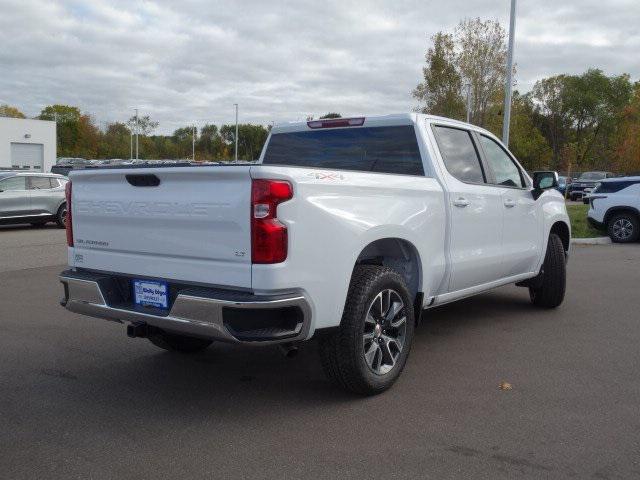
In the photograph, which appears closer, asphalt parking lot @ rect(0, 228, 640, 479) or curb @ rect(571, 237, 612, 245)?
asphalt parking lot @ rect(0, 228, 640, 479)

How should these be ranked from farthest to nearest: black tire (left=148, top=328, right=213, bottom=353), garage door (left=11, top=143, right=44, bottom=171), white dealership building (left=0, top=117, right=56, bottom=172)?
garage door (left=11, top=143, right=44, bottom=171), white dealership building (left=0, top=117, right=56, bottom=172), black tire (left=148, top=328, right=213, bottom=353)

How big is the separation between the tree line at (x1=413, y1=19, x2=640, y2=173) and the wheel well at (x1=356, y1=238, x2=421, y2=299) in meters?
23.9

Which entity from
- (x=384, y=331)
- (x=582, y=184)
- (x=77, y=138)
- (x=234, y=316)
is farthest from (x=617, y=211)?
(x=77, y=138)

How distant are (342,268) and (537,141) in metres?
55.2

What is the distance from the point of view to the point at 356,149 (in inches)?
220

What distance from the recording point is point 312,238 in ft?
12.6

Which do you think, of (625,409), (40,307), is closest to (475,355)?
(625,409)

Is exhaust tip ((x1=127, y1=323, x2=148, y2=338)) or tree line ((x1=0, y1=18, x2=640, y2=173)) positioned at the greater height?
tree line ((x1=0, y1=18, x2=640, y2=173))

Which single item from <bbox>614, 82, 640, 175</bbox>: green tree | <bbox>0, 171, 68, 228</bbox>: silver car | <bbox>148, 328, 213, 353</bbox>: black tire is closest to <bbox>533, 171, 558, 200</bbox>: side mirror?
<bbox>148, 328, 213, 353</bbox>: black tire

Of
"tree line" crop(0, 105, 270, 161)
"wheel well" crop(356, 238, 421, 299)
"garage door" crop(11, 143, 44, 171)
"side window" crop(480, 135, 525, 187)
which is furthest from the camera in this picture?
"tree line" crop(0, 105, 270, 161)

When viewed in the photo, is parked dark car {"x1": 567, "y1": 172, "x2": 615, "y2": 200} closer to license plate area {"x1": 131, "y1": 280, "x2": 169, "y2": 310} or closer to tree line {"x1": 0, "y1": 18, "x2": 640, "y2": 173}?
tree line {"x1": 0, "y1": 18, "x2": 640, "y2": 173}

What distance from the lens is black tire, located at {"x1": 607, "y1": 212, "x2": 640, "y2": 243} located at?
48.5 ft

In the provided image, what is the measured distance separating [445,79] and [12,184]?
19712 millimetres

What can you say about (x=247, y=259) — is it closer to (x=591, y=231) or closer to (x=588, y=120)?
(x=591, y=231)
